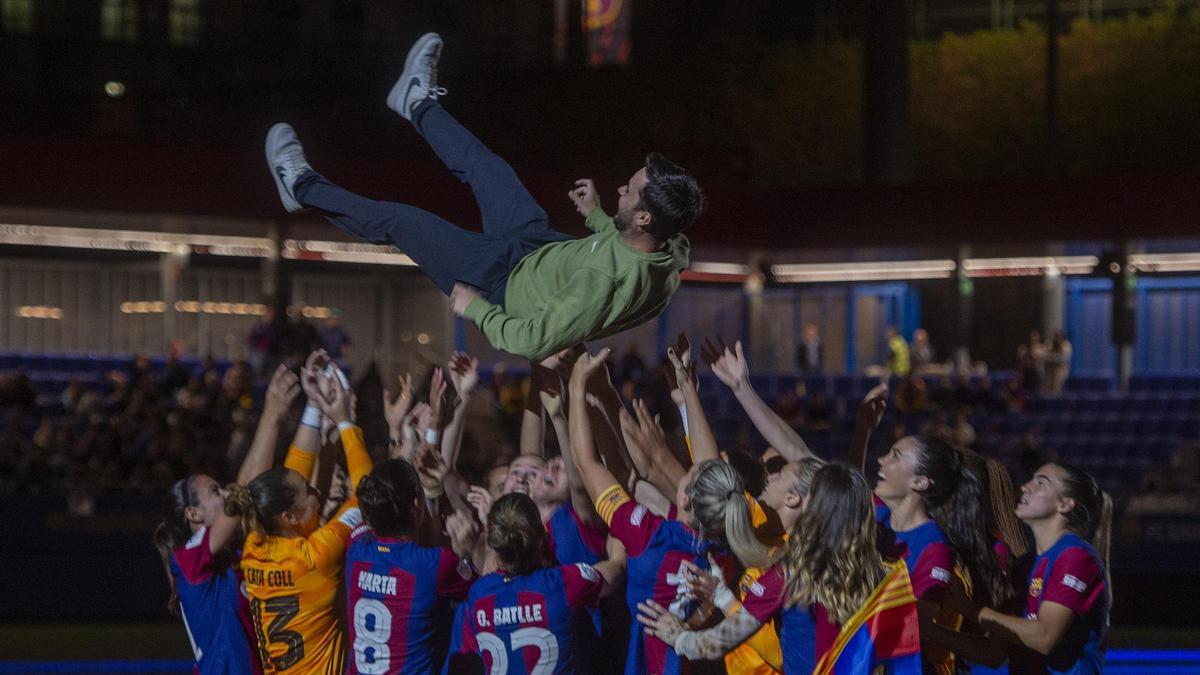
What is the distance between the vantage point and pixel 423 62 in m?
6.18

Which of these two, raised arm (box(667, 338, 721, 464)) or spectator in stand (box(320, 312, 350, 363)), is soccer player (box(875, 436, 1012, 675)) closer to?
raised arm (box(667, 338, 721, 464))

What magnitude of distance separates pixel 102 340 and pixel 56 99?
3755mm

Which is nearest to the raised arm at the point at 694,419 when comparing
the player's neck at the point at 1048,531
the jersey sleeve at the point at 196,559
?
the player's neck at the point at 1048,531

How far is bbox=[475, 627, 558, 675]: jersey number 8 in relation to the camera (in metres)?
5.43

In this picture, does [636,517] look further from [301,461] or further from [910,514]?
[301,461]

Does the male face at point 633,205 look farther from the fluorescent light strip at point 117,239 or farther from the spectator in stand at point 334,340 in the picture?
the fluorescent light strip at point 117,239

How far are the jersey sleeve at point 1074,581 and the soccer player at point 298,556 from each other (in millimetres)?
2515

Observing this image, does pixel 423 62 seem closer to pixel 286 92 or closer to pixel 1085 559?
pixel 1085 559

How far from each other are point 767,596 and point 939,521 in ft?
3.29

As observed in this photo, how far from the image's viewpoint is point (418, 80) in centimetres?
615

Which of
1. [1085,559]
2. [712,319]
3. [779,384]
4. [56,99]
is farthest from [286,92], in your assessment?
[1085,559]

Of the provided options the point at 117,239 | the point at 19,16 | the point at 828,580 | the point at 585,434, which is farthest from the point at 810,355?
the point at 828,580

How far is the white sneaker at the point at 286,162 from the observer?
6.14 m

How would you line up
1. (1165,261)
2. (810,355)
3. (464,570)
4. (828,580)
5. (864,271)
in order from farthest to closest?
(864,271) → (1165,261) → (810,355) → (464,570) → (828,580)
